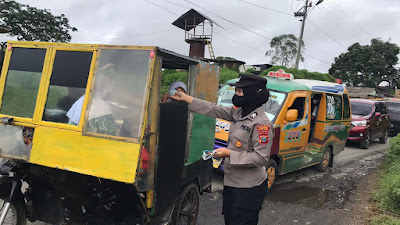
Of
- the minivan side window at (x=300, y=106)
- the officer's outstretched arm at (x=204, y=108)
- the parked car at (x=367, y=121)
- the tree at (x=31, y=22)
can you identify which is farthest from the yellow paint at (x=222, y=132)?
the tree at (x=31, y=22)

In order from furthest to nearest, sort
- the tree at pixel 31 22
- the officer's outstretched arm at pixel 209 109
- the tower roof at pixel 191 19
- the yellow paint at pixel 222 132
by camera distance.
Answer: the tower roof at pixel 191 19
the tree at pixel 31 22
the yellow paint at pixel 222 132
the officer's outstretched arm at pixel 209 109

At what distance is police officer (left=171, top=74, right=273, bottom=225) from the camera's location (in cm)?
241

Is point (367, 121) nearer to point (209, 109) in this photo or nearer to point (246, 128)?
point (209, 109)

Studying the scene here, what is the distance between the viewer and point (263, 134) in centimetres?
241

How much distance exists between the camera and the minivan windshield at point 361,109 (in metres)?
11.5

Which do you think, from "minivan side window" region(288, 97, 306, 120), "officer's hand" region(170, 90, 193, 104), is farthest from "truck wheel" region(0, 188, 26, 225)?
"minivan side window" region(288, 97, 306, 120)

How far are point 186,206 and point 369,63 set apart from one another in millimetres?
42462

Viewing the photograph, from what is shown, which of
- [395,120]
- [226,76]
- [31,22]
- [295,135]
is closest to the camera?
[295,135]

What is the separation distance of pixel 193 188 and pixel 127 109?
153 cm

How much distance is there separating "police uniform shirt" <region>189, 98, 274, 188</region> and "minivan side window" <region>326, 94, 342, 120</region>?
5113mm

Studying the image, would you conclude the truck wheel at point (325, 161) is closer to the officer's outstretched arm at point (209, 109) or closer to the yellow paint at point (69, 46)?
the officer's outstretched arm at point (209, 109)

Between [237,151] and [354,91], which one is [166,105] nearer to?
[237,151]

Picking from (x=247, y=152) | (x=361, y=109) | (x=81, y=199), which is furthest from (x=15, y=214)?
(x=361, y=109)

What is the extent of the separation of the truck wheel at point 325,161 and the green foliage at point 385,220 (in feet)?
9.56
